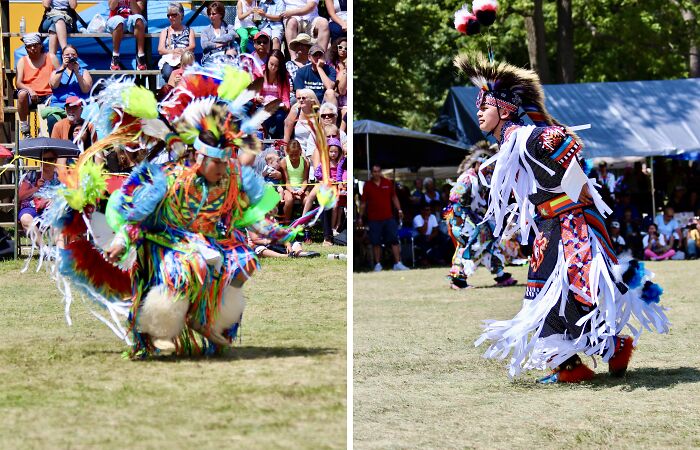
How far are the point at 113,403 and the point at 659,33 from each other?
24.4 meters

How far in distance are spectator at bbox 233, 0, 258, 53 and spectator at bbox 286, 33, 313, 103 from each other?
0.47m

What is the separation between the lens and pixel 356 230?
16.1m

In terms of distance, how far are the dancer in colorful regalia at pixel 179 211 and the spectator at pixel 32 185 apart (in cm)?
557

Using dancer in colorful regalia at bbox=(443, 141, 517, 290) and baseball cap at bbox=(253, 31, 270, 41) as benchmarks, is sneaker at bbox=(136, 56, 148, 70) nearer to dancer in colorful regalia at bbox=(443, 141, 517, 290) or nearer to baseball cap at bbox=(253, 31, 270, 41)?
baseball cap at bbox=(253, 31, 270, 41)

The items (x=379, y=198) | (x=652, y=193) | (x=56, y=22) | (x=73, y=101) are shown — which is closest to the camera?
(x=73, y=101)

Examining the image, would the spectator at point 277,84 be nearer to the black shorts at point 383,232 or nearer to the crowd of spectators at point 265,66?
the crowd of spectators at point 265,66

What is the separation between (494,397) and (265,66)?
21.4ft

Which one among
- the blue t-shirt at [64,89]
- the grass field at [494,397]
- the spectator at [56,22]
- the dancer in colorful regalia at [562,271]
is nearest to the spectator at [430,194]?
the spectator at [56,22]

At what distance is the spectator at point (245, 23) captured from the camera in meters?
11.8

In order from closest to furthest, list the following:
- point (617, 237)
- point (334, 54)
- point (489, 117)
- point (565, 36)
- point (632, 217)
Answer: point (489, 117), point (334, 54), point (617, 237), point (632, 217), point (565, 36)

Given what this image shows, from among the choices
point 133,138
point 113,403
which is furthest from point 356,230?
point 113,403

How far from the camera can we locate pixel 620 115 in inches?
740

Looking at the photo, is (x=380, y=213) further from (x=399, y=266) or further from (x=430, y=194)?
(x=430, y=194)

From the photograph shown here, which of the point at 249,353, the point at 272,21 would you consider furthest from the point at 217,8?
the point at 249,353
